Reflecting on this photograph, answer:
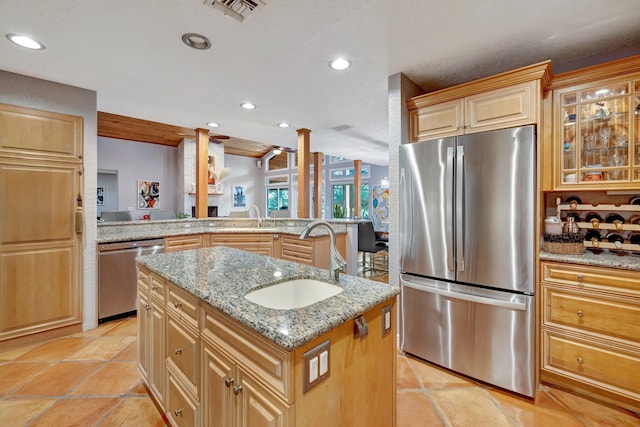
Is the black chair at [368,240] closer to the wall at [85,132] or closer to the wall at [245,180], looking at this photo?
the wall at [85,132]

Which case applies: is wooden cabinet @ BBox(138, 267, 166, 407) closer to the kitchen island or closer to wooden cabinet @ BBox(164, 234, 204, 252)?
the kitchen island

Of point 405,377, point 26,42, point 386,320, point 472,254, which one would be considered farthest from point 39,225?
point 472,254

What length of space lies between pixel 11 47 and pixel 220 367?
9.18 ft

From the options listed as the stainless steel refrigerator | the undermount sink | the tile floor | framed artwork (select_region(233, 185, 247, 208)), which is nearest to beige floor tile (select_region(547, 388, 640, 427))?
the tile floor

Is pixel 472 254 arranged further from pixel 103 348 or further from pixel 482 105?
pixel 103 348

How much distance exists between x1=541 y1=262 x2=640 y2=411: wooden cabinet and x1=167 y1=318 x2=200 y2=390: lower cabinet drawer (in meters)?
2.20

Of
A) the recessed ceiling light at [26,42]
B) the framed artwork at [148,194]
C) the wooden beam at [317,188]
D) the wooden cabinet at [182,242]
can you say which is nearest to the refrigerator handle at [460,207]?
the recessed ceiling light at [26,42]

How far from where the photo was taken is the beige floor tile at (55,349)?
7.81 ft

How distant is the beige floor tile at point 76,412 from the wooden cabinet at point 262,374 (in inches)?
22.8

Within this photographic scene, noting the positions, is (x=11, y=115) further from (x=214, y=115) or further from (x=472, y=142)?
(x=472, y=142)

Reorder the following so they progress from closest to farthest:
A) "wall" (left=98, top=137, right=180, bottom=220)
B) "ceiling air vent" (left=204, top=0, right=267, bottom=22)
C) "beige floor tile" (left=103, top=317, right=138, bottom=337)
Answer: "ceiling air vent" (left=204, top=0, right=267, bottom=22) < "beige floor tile" (left=103, top=317, right=138, bottom=337) < "wall" (left=98, top=137, right=180, bottom=220)

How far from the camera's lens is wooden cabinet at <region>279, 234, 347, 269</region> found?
3804mm

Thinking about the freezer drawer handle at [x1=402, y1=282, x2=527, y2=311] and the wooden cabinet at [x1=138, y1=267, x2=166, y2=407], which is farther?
the freezer drawer handle at [x1=402, y1=282, x2=527, y2=311]

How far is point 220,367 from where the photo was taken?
3.76 ft
